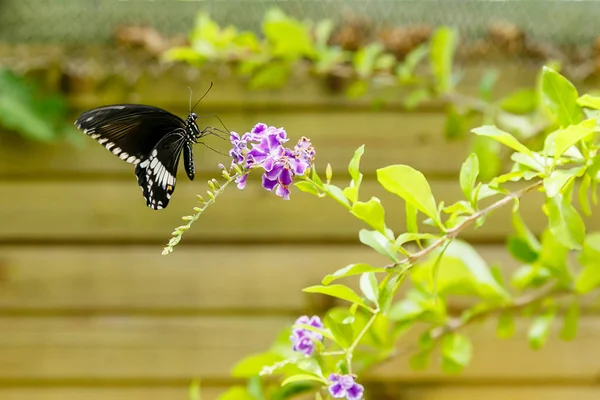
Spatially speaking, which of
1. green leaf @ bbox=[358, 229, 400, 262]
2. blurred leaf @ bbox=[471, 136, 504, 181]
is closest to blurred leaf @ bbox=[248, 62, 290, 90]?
blurred leaf @ bbox=[471, 136, 504, 181]

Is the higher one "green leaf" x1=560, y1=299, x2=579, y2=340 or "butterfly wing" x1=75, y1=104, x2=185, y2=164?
"butterfly wing" x1=75, y1=104, x2=185, y2=164

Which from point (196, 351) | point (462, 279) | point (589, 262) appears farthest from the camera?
point (196, 351)

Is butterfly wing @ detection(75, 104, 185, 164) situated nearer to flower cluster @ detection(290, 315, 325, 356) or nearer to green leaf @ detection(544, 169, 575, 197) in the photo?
flower cluster @ detection(290, 315, 325, 356)

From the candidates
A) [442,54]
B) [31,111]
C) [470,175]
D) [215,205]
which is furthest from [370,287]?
[31,111]

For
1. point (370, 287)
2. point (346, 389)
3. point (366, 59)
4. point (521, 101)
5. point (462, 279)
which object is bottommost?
point (346, 389)

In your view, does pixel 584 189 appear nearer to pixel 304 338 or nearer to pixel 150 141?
pixel 304 338

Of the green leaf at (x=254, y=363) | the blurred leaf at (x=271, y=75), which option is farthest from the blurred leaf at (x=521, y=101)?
the green leaf at (x=254, y=363)
